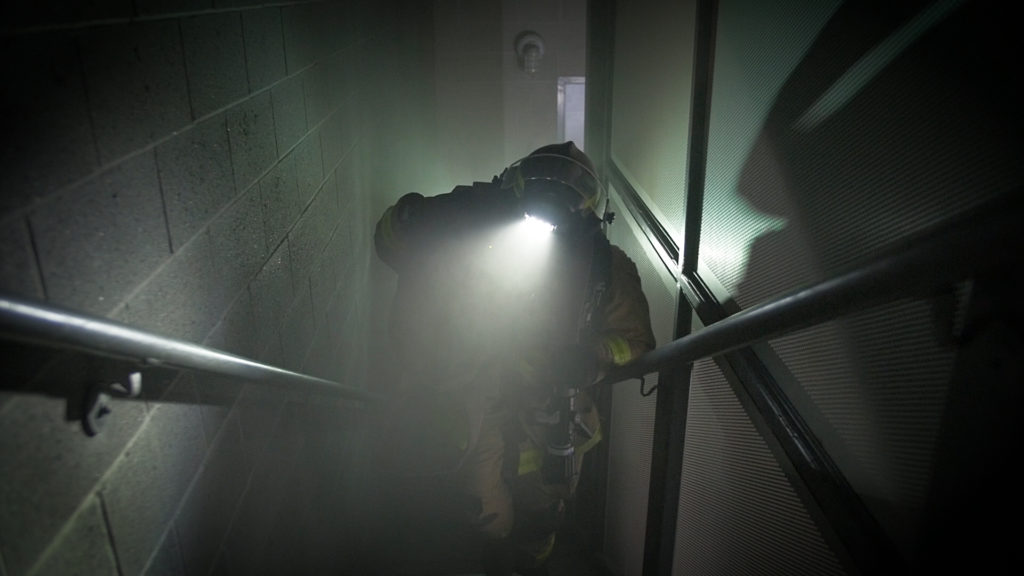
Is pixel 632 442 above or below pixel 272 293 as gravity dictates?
below

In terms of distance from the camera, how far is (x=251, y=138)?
1585 mm

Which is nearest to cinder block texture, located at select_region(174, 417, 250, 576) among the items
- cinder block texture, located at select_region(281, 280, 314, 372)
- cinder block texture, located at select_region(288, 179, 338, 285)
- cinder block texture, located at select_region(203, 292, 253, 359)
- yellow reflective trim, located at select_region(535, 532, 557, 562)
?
cinder block texture, located at select_region(203, 292, 253, 359)

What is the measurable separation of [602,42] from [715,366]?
2754mm

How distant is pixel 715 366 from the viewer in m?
1.63

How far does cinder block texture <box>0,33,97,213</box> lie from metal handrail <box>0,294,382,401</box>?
7.2 inches

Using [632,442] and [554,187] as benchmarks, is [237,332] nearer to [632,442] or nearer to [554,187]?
[554,187]

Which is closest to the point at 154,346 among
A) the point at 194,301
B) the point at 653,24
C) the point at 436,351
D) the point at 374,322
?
the point at 194,301

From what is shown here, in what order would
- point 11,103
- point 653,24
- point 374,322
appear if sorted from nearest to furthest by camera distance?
1. point 11,103
2. point 653,24
3. point 374,322

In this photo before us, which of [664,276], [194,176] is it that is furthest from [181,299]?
[664,276]

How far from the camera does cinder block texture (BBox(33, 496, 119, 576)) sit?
2.72ft

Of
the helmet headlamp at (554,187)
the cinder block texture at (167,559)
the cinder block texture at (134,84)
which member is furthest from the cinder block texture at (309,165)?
the cinder block texture at (167,559)

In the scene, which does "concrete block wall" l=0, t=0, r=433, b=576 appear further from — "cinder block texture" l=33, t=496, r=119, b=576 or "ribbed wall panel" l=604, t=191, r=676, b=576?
"ribbed wall panel" l=604, t=191, r=676, b=576

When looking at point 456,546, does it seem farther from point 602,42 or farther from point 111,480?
point 602,42

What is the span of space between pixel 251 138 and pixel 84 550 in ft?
3.48
